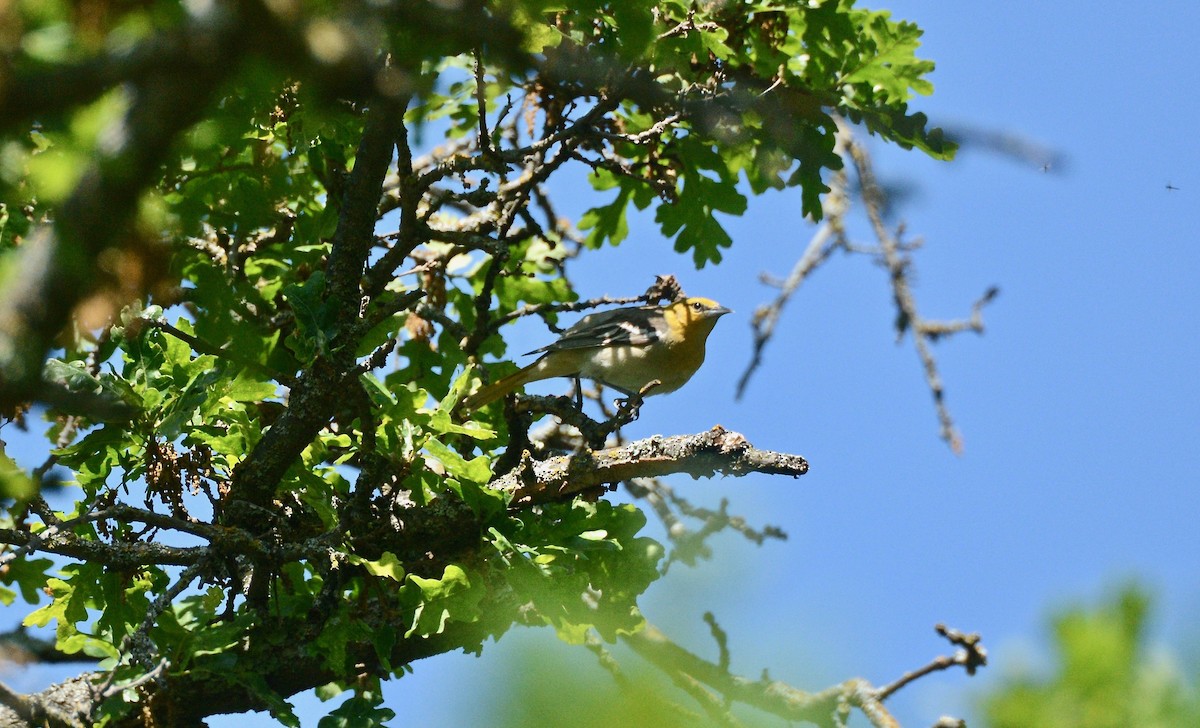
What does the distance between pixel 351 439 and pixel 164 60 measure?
302 centimetres

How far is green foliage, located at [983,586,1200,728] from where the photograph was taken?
156 centimetres

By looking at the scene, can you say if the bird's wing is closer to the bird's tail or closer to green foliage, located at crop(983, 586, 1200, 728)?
the bird's tail

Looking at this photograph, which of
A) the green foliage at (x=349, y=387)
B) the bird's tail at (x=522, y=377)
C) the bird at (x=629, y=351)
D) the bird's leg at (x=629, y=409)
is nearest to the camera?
the green foliage at (x=349, y=387)

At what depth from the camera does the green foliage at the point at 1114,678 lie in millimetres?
1562

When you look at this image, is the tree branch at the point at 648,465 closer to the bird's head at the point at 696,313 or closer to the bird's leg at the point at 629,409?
the bird's leg at the point at 629,409

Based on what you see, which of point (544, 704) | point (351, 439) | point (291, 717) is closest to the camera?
point (544, 704)

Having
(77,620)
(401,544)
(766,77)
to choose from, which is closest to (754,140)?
(766,77)

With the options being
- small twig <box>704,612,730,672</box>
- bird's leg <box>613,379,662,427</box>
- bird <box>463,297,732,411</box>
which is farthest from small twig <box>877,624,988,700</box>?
bird <box>463,297,732,411</box>

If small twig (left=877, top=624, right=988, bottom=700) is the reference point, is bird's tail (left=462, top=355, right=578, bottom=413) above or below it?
above

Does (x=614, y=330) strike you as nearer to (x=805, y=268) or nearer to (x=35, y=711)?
(x=805, y=268)

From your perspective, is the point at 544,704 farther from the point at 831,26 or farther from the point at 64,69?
the point at 831,26

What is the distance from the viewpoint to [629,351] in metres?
7.64

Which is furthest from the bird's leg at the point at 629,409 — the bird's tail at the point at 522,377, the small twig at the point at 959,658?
the small twig at the point at 959,658

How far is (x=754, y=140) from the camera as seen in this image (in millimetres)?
4824
